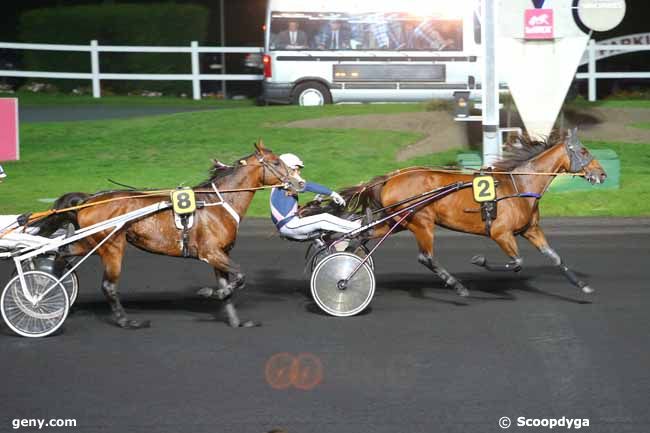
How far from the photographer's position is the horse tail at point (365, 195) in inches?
401

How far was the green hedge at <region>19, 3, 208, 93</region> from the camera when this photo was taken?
92.1ft

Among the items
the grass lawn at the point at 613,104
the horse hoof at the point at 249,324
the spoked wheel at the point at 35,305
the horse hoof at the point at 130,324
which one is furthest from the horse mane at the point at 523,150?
the grass lawn at the point at 613,104

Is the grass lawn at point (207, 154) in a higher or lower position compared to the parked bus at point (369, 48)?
lower

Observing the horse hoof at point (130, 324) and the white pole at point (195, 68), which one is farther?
the white pole at point (195, 68)

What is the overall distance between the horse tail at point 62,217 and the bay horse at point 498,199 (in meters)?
2.63

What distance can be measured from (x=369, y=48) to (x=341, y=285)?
15565 millimetres

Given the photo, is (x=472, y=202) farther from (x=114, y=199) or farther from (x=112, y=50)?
(x=112, y=50)

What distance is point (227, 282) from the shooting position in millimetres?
9156

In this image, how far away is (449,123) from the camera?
19.6 metres

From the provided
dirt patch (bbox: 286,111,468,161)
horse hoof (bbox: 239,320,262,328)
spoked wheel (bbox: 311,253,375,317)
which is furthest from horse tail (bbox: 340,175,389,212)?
dirt patch (bbox: 286,111,468,161)

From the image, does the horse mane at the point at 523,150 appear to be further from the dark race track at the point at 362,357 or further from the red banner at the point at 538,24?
the red banner at the point at 538,24

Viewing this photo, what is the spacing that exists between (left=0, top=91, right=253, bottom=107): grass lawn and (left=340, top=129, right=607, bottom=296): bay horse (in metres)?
17.1

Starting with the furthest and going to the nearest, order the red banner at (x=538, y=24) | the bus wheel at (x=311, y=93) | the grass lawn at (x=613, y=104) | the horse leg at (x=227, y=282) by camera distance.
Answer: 1. the bus wheel at (x=311, y=93)
2. the grass lawn at (x=613, y=104)
3. the red banner at (x=538, y=24)
4. the horse leg at (x=227, y=282)

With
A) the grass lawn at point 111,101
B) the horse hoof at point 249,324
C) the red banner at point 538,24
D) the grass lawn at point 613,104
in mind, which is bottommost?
the horse hoof at point 249,324
